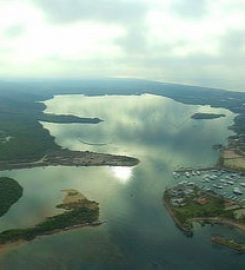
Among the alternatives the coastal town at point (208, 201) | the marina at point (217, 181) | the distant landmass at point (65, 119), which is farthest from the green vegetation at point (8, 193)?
the distant landmass at point (65, 119)

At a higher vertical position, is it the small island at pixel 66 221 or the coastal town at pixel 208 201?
the coastal town at pixel 208 201

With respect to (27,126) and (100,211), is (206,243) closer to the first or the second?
(100,211)

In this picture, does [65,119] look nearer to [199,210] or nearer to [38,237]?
[199,210]

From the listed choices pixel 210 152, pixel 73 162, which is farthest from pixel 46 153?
pixel 210 152

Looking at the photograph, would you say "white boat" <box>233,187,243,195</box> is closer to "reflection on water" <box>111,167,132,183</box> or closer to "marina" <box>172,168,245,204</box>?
"marina" <box>172,168,245,204</box>

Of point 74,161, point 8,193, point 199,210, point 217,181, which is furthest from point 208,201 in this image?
point 74,161

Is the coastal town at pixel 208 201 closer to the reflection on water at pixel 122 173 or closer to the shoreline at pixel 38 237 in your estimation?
the reflection on water at pixel 122 173
